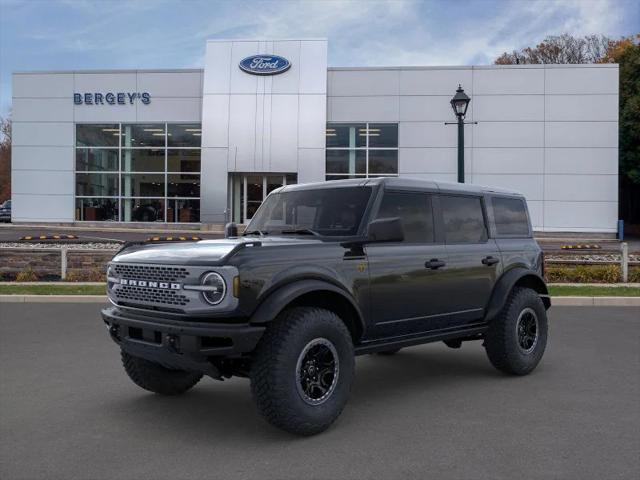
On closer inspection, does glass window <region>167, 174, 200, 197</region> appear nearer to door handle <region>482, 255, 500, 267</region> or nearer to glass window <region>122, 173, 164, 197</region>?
glass window <region>122, 173, 164, 197</region>

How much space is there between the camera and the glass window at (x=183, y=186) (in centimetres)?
3158

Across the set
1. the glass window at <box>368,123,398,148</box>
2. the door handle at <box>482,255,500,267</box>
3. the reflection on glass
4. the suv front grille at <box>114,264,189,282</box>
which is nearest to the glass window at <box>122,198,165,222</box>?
the reflection on glass

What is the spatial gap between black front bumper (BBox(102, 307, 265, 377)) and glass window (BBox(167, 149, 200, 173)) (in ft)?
91.4

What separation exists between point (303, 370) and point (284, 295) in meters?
0.57

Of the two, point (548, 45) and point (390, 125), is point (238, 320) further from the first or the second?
point (548, 45)

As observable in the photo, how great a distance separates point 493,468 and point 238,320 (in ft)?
6.11

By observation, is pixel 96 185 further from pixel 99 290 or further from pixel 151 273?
pixel 151 273

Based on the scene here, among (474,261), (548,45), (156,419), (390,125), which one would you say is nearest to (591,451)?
A: (474,261)

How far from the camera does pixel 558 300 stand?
11773 mm

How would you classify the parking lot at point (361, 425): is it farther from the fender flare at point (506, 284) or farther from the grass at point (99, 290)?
the grass at point (99, 290)

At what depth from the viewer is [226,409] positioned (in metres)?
5.02

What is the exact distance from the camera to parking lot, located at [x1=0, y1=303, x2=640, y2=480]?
378 cm

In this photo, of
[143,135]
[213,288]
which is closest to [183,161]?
[143,135]

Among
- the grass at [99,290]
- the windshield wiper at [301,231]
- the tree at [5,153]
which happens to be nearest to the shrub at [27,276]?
the grass at [99,290]
